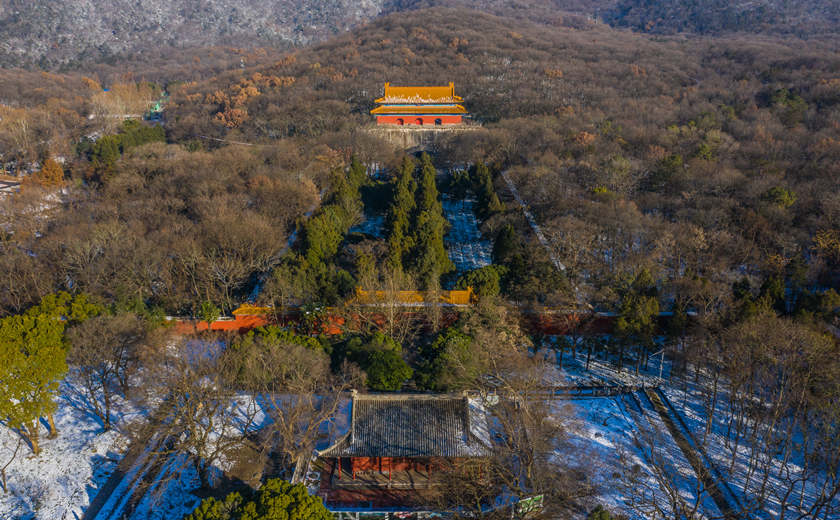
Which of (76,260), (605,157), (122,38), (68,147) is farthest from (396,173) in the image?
(122,38)

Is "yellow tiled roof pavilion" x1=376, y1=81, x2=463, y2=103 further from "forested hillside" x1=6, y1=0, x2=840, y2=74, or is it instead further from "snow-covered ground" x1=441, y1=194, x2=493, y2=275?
"forested hillside" x1=6, y1=0, x2=840, y2=74

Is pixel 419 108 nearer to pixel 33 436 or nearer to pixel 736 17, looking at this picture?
pixel 33 436

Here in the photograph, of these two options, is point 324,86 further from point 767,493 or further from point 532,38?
point 767,493

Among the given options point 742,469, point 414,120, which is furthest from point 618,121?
point 742,469

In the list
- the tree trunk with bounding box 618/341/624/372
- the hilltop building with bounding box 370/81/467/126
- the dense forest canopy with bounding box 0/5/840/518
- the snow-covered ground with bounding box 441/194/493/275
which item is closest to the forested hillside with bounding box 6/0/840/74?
the dense forest canopy with bounding box 0/5/840/518

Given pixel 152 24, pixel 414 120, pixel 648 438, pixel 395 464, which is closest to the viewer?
pixel 395 464
